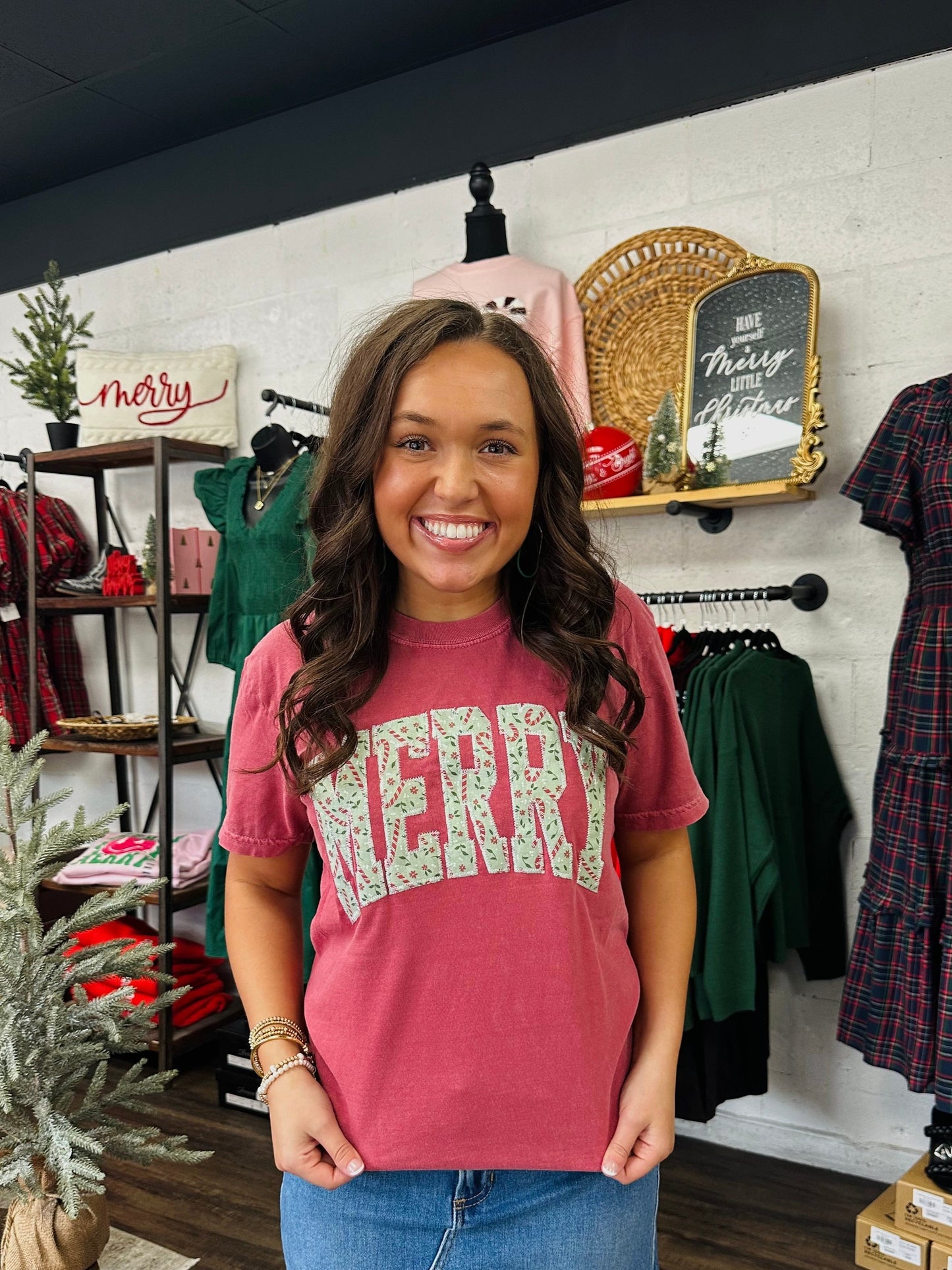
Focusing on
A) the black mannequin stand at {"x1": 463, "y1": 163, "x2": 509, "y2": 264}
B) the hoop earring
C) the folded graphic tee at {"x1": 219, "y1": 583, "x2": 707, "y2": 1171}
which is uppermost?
the black mannequin stand at {"x1": 463, "y1": 163, "x2": 509, "y2": 264}

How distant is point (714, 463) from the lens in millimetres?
2354

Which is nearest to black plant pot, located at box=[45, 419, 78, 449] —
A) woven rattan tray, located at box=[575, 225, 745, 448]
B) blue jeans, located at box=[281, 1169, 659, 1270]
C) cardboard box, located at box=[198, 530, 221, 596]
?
cardboard box, located at box=[198, 530, 221, 596]

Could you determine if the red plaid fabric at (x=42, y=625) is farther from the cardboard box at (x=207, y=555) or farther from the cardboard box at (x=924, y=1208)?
the cardboard box at (x=924, y=1208)

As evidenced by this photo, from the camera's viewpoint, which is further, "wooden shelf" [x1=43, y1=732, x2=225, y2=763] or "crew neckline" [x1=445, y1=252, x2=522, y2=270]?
"wooden shelf" [x1=43, y1=732, x2=225, y2=763]

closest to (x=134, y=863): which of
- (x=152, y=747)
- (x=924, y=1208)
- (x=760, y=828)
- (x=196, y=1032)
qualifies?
(x=152, y=747)

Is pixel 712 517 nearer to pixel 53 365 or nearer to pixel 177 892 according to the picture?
pixel 177 892

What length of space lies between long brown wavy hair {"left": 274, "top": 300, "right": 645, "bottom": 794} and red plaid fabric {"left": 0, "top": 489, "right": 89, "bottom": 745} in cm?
272

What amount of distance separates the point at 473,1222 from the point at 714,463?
5.86ft

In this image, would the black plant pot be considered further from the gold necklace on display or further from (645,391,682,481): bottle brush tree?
(645,391,682,481): bottle brush tree

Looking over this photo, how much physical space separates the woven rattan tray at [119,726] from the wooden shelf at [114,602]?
354 mm

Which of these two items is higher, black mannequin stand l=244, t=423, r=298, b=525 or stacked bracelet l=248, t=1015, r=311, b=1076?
black mannequin stand l=244, t=423, r=298, b=525

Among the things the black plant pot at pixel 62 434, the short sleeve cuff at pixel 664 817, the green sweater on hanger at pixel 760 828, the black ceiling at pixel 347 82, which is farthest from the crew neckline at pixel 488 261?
the short sleeve cuff at pixel 664 817

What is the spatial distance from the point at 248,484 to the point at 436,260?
0.86 meters

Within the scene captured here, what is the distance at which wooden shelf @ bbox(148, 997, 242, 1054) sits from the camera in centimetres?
302
